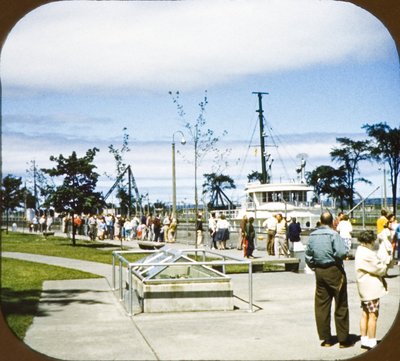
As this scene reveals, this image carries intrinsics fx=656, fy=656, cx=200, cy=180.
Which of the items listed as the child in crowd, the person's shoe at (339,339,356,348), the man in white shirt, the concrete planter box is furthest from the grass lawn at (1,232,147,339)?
the man in white shirt

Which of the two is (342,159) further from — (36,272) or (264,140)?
(36,272)

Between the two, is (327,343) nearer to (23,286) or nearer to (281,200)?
(23,286)

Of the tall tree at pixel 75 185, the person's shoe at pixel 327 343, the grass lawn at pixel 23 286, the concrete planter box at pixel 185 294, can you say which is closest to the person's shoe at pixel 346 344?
the person's shoe at pixel 327 343

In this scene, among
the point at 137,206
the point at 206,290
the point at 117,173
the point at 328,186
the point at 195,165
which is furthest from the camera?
the point at 328,186

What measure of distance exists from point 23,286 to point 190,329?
19.8 feet

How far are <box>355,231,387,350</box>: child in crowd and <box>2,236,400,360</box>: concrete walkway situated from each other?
0.80ft

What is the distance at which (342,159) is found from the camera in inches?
1586

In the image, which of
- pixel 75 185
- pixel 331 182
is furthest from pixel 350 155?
pixel 75 185

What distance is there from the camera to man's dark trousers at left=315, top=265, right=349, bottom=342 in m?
7.45

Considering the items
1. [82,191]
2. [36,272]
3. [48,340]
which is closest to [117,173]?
[82,191]

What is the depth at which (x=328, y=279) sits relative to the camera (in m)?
7.48

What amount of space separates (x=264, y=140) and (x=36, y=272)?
25.6 metres

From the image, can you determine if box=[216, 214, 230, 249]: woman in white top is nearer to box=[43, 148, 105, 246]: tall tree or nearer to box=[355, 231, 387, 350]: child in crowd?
box=[43, 148, 105, 246]: tall tree

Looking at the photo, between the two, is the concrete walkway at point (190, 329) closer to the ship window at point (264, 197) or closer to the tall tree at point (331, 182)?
the tall tree at point (331, 182)
